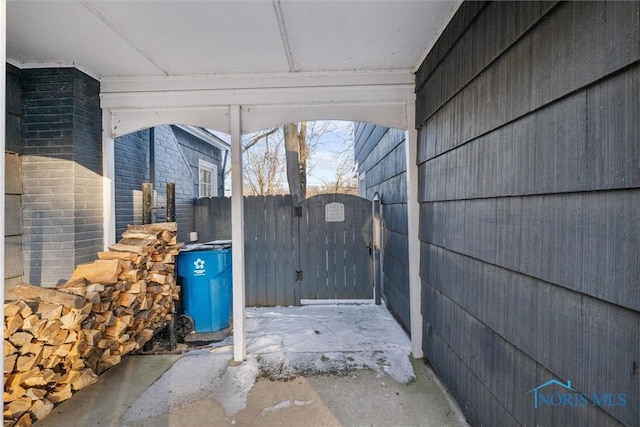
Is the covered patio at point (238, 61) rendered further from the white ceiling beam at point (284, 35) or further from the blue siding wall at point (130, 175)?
the blue siding wall at point (130, 175)

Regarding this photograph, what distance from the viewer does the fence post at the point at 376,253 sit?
4.61 meters

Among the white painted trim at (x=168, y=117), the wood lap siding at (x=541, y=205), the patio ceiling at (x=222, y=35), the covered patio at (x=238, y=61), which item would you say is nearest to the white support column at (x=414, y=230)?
the covered patio at (x=238, y=61)

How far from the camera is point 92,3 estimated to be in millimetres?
→ 1964

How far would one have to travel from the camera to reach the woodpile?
1.91 meters

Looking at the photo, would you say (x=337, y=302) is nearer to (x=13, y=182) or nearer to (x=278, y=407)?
(x=278, y=407)

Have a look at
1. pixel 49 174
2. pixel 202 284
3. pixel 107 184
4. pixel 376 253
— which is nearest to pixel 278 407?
pixel 202 284

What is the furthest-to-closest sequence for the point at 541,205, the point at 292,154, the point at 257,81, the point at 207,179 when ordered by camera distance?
the point at 292,154 < the point at 207,179 < the point at 257,81 < the point at 541,205

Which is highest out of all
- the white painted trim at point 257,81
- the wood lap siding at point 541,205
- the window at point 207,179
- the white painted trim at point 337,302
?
the white painted trim at point 257,81

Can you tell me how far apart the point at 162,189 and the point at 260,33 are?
9.66 ft

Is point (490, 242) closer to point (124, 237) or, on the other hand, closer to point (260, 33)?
point (260, 33)

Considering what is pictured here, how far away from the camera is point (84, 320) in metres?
2.33

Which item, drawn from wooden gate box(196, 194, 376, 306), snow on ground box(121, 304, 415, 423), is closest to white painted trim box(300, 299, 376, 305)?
wooden gate box(196, 194, 376, 306)

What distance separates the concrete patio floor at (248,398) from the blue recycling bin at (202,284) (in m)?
0.78

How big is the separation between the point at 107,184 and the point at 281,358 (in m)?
2.24
